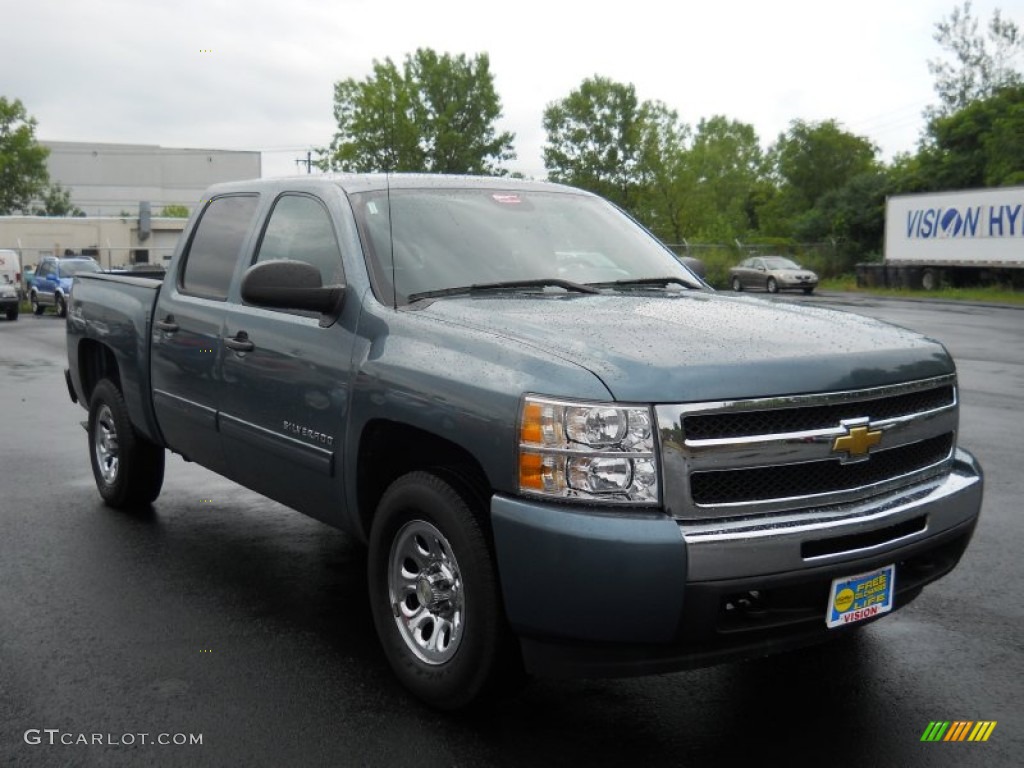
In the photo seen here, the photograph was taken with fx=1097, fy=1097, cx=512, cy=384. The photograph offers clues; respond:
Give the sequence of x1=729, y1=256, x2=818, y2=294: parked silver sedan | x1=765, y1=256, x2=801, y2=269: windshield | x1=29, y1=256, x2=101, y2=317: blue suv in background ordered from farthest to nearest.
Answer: x1=765, y1=256, x2=801, y2=269: windshield
x1=729, y1=256, x2=818, y2=294: parked silver sedan
x1=29, y1=256, x2=101, y2=317: blue suv in background

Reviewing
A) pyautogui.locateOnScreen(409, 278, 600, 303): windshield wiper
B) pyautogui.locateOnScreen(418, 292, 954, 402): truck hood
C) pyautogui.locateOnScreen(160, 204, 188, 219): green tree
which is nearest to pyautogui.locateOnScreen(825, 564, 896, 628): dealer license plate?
pyautogui.locateOnScreen(418, 292, 954, 402): truck hood

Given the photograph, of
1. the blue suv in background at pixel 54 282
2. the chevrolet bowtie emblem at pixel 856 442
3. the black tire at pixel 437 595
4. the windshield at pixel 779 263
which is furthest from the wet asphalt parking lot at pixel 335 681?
the windshield at pixel 779 263

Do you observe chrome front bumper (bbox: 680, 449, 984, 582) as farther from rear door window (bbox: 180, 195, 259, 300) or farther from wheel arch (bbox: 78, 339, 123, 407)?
wheel arch (bbox: 78, 339, 123, 407)

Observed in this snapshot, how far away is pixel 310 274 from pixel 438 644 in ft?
4.83

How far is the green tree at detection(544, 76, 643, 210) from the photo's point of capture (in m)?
63.8

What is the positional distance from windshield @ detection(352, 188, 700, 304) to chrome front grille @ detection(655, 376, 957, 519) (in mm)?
1465

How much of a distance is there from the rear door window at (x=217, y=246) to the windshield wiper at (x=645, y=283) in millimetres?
1807

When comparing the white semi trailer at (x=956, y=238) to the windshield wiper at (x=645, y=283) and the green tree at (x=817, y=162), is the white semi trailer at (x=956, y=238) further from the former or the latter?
the windshield wiper at (x=645, y=283)

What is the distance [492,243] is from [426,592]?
1590mm

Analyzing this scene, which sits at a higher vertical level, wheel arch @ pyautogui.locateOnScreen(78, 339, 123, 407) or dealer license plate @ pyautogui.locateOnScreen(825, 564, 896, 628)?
wheel arch @ pyautogui.locateOnScreen(78, 339, 123, 407)

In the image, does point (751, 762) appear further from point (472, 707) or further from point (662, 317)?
point (662, 317)

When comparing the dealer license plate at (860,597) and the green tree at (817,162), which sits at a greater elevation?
the green tree at (817,162)

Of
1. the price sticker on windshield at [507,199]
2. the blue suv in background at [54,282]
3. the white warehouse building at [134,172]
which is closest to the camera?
the price sticker on windshield at [507,199]

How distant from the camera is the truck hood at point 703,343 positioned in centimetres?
322
